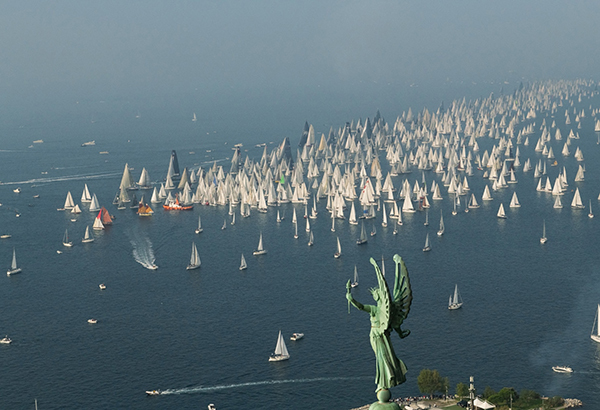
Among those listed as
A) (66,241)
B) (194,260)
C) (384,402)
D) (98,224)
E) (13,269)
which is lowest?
(194,260)

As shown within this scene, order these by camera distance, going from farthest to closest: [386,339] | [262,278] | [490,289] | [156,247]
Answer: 1. [156,247]
2. [262,278]
3. [490,289]
4. [386,339]

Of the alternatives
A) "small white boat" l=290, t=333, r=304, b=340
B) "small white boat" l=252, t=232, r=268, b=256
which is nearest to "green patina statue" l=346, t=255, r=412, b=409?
"small white boat" l=290, t=333, r=304, b=340

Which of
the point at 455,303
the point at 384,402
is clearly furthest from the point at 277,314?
the point at 384,402

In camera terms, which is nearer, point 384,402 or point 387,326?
point 384,402

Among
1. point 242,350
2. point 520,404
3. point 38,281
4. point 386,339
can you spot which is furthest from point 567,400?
point 38,281

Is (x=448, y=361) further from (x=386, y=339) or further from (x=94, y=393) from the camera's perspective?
(x=386, y=339)

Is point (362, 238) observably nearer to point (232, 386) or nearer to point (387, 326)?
point (232, 386)

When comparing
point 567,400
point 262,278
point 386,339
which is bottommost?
point 567,400
